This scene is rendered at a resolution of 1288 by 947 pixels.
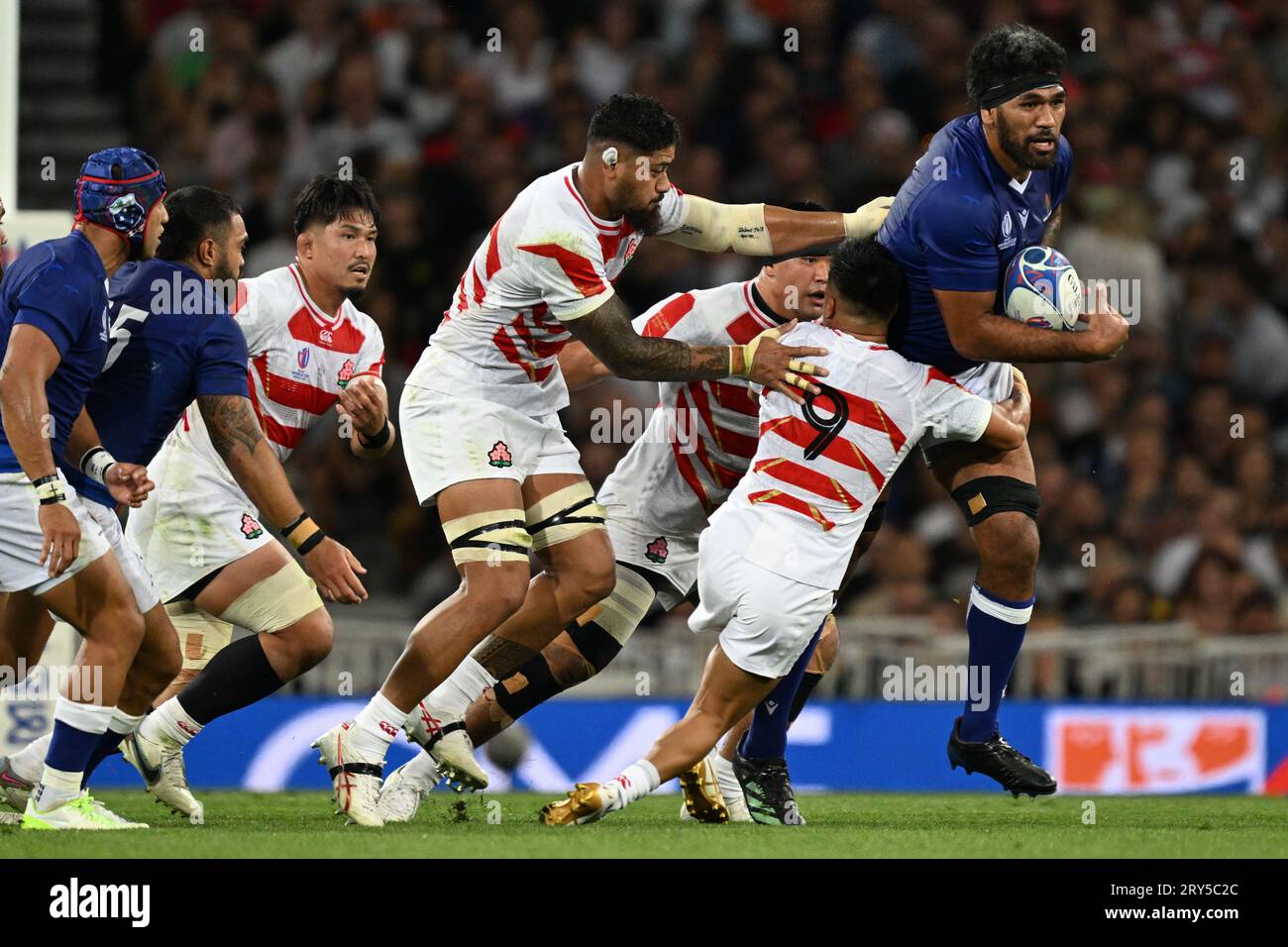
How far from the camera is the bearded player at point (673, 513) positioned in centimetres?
670

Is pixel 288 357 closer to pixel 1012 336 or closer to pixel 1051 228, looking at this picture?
pixel 1012 336

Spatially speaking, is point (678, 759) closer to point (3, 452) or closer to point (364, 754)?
point (364, 754)

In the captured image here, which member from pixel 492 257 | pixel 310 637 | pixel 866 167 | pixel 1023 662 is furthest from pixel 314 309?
pixel 866 167

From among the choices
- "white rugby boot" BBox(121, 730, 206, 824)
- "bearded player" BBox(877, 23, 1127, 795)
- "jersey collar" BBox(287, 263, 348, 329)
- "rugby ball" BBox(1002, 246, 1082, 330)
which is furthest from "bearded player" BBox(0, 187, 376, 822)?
"rugby ball" BBox(1002, 246, 1082, 330)

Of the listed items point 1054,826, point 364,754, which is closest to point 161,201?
point 364,754

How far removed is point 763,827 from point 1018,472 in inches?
60.2

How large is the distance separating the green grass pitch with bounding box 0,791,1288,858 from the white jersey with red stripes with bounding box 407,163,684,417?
153 centimetres

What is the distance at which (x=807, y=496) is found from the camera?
593 cm

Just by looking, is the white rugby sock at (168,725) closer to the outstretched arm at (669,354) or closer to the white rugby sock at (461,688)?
the white rugby sock at (461,688)

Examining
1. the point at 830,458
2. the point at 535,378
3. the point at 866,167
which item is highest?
the point at 866,167

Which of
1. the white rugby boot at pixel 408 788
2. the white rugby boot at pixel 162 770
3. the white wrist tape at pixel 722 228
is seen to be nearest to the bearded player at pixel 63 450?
the white rugby boot at pixel 162 770

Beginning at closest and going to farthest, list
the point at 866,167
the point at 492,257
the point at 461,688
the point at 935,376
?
1. the point at 935,376
2. the point at 492,257
3. the point at 461,688
4. the point at 866,167

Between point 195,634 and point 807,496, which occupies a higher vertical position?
point 807,496

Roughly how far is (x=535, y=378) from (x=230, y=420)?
110cm
